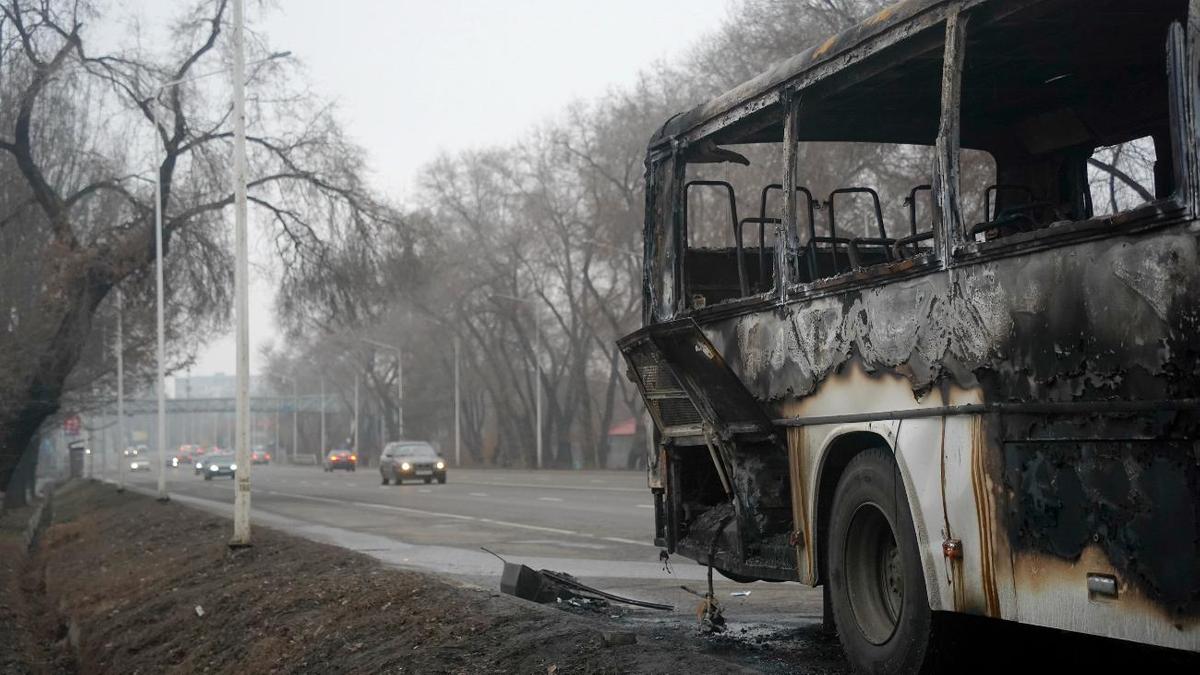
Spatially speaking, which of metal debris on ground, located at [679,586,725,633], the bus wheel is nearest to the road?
metal debris on ground, located at [679,586,725,633]

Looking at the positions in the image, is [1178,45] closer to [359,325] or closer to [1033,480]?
[1033,480]

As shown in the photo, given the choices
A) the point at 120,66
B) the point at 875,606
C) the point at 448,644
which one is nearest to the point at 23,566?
the point at 120,66

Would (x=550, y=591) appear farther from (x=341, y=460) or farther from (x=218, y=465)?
(x=341, y=460)

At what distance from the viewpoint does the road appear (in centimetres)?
1167

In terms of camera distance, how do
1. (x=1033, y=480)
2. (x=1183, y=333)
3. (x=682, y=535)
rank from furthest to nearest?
(x=682, y=535)
(x=1033, y=480)
(x=1183, y=333)

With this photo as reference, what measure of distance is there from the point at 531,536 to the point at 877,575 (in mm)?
13946

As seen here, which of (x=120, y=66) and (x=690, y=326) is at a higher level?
(x=120, y=66)

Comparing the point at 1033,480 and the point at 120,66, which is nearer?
the point at 1033,480

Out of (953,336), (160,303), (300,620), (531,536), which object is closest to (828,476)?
(953,336)

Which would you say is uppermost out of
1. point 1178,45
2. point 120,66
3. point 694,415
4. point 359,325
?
point 120,66

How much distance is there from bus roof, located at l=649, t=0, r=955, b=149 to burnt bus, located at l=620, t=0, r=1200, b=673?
19mm

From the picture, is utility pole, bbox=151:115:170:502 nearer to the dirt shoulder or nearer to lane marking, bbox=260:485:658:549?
lane marking, bbox=260:485:658:549

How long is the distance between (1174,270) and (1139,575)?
101cm

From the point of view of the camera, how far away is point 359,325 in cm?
3847
